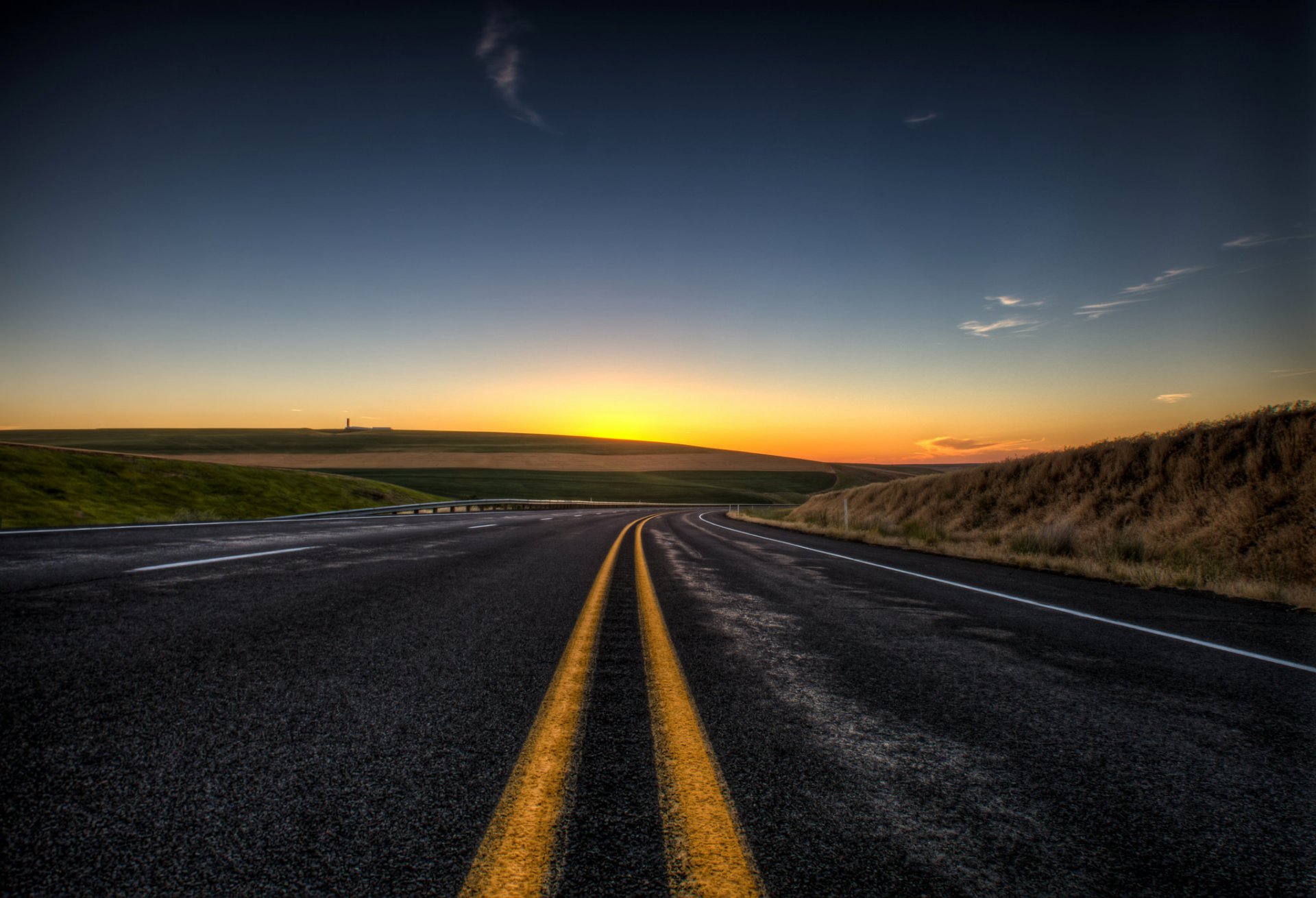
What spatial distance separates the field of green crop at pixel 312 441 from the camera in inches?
3900

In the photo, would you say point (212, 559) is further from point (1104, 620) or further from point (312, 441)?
point (312, 441)

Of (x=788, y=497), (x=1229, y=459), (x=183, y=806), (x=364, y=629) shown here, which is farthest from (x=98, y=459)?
(x=788, y=497)

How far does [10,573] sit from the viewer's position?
231 inches

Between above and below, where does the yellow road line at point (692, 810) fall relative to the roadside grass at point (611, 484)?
above

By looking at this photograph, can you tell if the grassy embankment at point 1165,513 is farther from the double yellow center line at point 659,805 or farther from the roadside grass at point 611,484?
the roadside grass at point 611,484

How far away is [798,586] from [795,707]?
4377mm

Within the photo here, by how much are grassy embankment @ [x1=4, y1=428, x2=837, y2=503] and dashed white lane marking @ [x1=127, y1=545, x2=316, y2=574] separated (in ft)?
188

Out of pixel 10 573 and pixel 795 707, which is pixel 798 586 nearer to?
pixel 795 707

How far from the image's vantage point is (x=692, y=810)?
1.80 m

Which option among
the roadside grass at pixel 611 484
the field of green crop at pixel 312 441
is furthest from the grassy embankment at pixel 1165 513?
the field of green crop at pixel 312 441

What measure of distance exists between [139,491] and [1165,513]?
3431cm

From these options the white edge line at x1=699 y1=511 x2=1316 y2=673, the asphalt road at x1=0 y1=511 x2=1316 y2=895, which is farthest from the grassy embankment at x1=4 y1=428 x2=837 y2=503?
the asphalt road at x1=0 y1=511 x2=1316 y2=895

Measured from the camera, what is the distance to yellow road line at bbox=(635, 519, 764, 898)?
1469 millimetres

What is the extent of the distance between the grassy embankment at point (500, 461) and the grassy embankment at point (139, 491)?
30.2 meters
